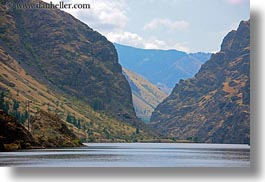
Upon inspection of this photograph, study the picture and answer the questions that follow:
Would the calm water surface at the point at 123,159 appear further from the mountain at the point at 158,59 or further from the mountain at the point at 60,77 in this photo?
the mountain at the point at 60,77

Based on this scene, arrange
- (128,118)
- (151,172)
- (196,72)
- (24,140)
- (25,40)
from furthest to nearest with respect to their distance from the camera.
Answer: (196,72), (128,118), (25,40), (24,140), (151,172)

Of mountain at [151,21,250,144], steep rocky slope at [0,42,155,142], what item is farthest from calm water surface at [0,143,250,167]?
steep rocky slope at [0,42,155,142]

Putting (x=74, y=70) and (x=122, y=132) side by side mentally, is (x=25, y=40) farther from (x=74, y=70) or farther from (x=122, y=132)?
(x=122, y=132)

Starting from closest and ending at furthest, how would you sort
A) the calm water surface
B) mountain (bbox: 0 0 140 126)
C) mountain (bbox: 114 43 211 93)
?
the calm water surface → mountain (bbox: 114 43 211 93) → mountain (bbox: 0 0 140 126)

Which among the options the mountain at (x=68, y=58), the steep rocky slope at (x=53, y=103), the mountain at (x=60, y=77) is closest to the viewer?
the steep rocky slope at (x=53, y=103)

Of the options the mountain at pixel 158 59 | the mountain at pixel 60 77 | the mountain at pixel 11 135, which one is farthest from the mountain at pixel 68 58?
the mountain at pixel 11 135

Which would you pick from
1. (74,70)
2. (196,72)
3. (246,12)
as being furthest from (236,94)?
(246,12)

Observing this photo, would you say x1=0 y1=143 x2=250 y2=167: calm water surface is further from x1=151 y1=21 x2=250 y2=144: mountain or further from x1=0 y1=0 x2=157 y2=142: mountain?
x1=0 y1=0 x2=157 y2=142: mountain

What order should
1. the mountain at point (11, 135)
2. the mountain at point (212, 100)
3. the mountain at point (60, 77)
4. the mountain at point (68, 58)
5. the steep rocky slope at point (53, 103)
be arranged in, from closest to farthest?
the mountain at point (11, 135), the steep rocky slope at point (53, 103), the mountain at point (60, 77), the mountain at point (68, 58), the mountain at point (212, 100)
